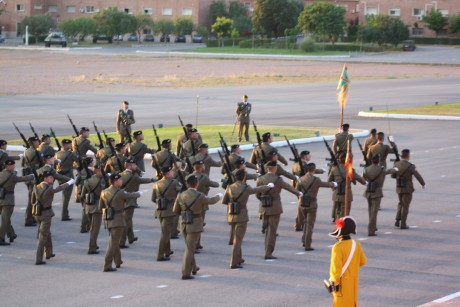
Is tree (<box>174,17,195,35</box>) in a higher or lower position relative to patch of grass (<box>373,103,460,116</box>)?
higher

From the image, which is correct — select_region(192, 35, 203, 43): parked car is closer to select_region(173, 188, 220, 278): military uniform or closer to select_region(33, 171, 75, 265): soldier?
select_region(33, 171, 75, 265): soldier

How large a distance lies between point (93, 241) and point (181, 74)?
52.0 metres

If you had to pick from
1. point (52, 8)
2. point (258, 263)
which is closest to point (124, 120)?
point (258, 263)

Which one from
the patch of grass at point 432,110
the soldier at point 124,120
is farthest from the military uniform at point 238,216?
the patch of grass at point 432,110

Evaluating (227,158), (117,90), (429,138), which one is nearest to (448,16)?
(117,90)

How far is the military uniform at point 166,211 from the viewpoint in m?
17.2

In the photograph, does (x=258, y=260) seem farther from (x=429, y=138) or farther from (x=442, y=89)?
(x=442, y=89)

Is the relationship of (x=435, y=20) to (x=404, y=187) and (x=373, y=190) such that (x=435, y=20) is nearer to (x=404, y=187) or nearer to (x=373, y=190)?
(x=404, y=187)

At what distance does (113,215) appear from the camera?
54.9 feet

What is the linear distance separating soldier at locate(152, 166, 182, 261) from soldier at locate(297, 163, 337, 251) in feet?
7.20

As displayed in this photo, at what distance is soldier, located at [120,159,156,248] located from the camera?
60.6ft

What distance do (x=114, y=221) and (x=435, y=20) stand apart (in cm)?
9819

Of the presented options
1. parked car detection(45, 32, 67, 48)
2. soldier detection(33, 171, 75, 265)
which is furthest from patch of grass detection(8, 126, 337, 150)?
parked car detection(45, 32, 67, 48)

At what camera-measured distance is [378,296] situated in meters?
14.8
